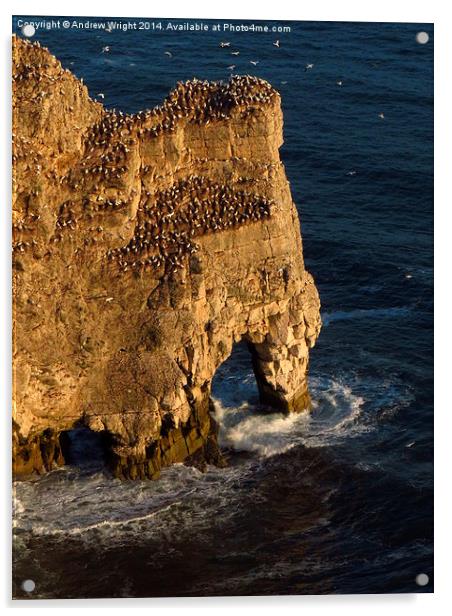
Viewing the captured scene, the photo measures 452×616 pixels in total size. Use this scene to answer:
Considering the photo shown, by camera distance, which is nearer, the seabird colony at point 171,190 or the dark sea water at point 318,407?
the dark sea water at point 318,407

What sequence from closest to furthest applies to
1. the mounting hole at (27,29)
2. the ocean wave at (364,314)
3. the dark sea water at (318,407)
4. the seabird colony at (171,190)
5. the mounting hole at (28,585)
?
the mounting hole at (28,585)
the mounting hole at (27,29)
the dark sea water at (318,407)
the seabird colony at (171,190)
the ocean wave at (364,314)

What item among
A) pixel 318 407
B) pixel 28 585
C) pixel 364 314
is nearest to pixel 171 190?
pixel 318 407

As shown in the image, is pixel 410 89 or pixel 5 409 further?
pixel 410 89

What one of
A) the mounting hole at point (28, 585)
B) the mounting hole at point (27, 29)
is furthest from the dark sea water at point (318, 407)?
the mounting hole at point (27, 29)

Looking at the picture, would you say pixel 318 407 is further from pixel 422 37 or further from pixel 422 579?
pixel 422 37

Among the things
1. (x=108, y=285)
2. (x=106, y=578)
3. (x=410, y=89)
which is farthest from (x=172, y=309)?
(x=410, y=89)

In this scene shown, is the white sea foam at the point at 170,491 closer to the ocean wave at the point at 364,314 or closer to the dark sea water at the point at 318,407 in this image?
the dark sea water at the point at 318,407

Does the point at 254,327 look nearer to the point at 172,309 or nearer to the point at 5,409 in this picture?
the point at 172,309
